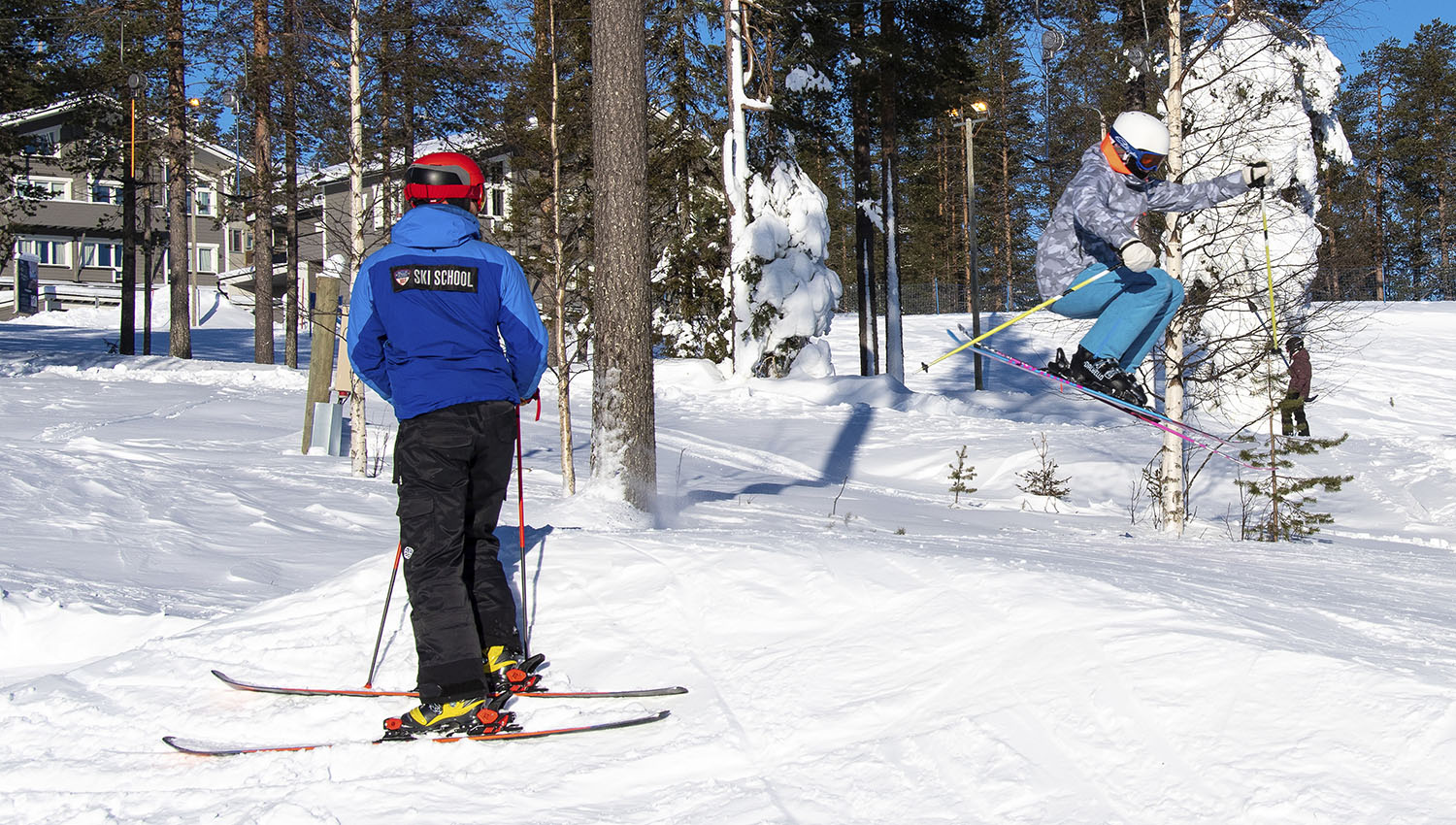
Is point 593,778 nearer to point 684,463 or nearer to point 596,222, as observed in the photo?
point 596,222

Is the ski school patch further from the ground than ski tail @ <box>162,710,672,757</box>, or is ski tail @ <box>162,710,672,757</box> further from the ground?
the ski school patch

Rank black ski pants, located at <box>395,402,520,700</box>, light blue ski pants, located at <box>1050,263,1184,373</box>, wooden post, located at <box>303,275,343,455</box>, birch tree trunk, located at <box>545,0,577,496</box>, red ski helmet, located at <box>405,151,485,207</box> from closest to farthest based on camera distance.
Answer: black ski pants, located at <box>395,402,520,700</box>, red ski helmet, located at <box>405,151,485,207</box>, light blue ski pants, located at <box>1050,263,1184,373</box>, birch tree trunk, located at <box>545,0,577,496</box>, wooden post, located at <box>303,275,343,455</box>

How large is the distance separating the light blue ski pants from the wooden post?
733 cm

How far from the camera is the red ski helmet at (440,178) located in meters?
4.17

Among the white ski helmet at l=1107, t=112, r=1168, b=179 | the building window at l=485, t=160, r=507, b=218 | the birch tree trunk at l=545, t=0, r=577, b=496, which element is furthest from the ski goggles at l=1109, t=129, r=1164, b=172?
the building window at l=485, t=160, r=507, b=218


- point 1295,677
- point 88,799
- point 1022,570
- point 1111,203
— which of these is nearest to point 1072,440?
point 1111,203

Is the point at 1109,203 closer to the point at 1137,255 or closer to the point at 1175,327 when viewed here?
the point at 1137,255

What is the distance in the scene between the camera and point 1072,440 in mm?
16453

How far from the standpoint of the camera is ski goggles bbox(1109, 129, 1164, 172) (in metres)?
7.48

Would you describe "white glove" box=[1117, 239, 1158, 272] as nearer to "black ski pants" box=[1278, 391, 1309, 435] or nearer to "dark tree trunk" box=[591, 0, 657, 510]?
"dark tree trunk" box=[591, 0, 657, 510]

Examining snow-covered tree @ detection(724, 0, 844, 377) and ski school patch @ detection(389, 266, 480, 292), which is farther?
snow-covered tree @ detection(724, 0, 844, 377)

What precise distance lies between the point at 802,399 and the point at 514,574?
16457 mm

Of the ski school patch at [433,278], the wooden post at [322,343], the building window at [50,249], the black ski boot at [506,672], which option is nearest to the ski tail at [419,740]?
the black ski boot at [506,672]

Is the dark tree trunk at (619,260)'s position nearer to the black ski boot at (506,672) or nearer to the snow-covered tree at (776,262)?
the black ski boot at (506,672)
